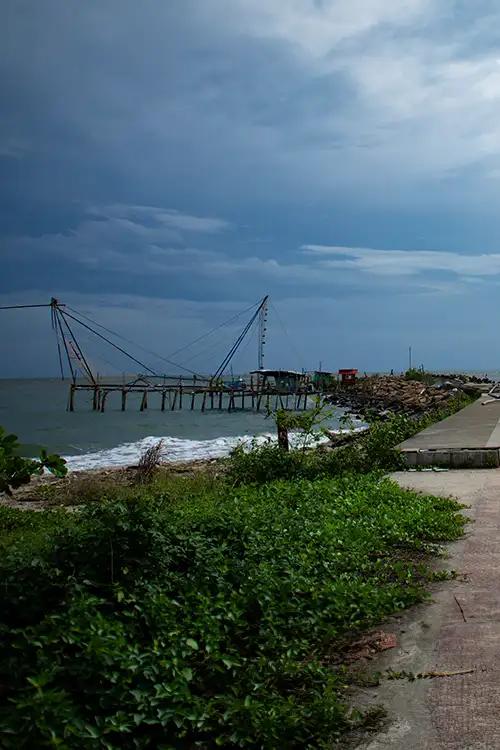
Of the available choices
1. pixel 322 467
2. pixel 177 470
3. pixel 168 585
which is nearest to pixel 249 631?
pixel 168 585

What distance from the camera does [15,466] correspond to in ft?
14.8

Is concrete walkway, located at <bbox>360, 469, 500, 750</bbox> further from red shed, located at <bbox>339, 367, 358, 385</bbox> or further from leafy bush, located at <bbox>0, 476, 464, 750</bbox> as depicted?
red shed, located at <bbox>339, 367, 358, 385</bbox>

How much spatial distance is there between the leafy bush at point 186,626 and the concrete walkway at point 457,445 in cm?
530

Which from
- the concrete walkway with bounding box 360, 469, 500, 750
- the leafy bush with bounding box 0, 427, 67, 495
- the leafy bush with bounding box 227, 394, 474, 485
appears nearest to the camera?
the concrete walkway with bounding box 360, 469, 500, 750

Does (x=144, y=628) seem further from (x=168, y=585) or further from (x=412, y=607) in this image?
(x=412, y=607)

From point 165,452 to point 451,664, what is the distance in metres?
19.7

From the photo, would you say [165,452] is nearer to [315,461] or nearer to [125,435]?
[125,435]

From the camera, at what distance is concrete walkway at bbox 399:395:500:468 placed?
37.2 feet

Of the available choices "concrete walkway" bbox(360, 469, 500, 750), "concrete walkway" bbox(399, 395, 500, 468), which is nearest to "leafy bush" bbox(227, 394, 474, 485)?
"concrete walkway" bbox(399, 395, 500, 468)

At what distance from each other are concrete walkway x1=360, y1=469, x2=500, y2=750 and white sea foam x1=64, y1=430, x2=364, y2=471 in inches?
556

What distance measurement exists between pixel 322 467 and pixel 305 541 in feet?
16.0

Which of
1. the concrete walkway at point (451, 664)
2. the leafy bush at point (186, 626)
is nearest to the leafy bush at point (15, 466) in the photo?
the leafy bush at point (186, 626)

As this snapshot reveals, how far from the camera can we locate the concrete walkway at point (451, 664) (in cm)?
323

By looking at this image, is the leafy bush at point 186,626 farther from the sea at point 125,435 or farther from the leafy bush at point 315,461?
the sea at point 125,435
